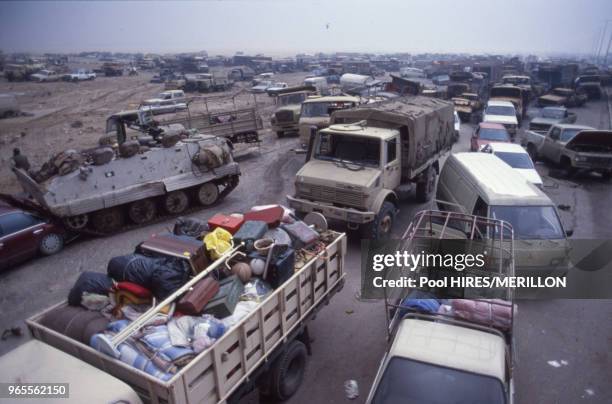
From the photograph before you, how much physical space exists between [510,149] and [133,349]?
41.4ft

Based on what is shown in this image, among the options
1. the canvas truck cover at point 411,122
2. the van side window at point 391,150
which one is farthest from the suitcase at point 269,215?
the canvas truck cover at point 411,122

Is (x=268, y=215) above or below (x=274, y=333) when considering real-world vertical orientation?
above

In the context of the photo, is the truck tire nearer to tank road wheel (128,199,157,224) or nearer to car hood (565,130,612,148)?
tank road wheel (128,199,157,224)

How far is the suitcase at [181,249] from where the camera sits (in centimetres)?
491

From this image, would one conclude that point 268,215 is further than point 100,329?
Yes

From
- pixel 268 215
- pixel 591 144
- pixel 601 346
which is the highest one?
pixel 268 215

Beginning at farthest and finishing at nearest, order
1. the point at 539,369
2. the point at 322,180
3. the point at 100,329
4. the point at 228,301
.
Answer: the point at 322,180 < the point at 539,369 < the point at 228,301 < the point at 100,329

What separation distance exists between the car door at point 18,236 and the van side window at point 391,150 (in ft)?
26.6

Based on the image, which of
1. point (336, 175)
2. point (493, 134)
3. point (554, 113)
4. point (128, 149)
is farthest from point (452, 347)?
point (554, 113)

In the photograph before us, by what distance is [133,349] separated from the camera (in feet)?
12.5

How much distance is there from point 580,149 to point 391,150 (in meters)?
8.66

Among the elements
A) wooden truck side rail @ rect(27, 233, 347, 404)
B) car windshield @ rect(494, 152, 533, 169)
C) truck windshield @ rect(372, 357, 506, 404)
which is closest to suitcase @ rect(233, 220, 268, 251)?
wooden truck side rail @ rect(27, 233, 347, 404)

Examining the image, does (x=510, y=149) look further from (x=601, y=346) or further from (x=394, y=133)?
(x=601, y=346)

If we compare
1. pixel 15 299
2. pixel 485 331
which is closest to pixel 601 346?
pixel 485 331
